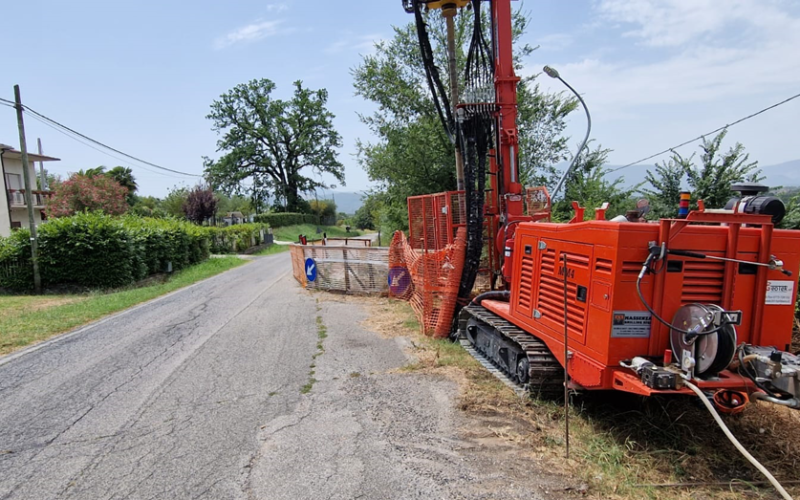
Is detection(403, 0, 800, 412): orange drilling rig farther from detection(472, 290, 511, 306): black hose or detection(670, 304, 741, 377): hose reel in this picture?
detection(472, 290, 511, 306): black hose

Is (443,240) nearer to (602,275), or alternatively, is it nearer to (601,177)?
(602,275)

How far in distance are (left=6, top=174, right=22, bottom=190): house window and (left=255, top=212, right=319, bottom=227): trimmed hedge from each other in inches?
835

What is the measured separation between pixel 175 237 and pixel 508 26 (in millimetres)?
19169

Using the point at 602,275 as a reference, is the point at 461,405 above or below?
below

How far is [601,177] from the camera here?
16.2 m

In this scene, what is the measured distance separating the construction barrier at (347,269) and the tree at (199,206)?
32741 millimetres

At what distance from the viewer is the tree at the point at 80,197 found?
1384 inches

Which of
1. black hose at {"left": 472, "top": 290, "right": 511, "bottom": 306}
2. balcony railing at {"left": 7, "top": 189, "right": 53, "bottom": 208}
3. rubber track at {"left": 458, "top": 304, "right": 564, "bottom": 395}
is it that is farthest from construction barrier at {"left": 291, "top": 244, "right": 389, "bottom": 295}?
balcony railing at {"left": 7, "top": 189, "right": 53, "bottom": 208}

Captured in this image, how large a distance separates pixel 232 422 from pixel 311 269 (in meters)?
9.50

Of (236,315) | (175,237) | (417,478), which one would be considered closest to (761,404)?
(417,478)

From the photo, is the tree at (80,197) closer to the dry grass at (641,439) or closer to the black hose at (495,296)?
the black hose at (495,296)

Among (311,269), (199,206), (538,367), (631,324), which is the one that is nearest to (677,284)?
(631,324)

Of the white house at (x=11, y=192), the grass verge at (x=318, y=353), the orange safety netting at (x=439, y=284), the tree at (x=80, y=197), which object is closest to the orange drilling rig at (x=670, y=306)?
the orange safety netting at (x=439, y=284)

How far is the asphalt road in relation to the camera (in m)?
3.87
